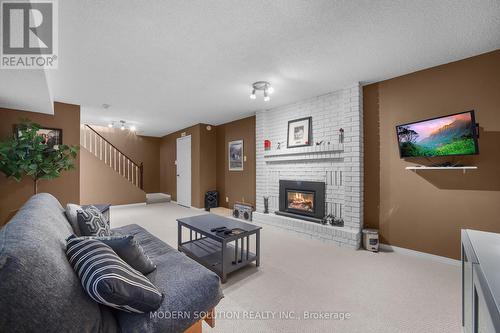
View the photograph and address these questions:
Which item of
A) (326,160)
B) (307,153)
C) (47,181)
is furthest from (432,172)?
(47,181)

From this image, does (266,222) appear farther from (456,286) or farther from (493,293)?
(493,293)

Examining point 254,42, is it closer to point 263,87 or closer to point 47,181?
point 263,87

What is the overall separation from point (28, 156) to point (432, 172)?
5672 millimetres

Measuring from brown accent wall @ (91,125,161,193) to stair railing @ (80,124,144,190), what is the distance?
23 cm

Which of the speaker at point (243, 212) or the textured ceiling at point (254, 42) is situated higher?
the textured ceiling at point (254, 42)

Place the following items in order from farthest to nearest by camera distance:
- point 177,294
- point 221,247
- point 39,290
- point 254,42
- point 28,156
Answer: point 28,156 < point 221,247 < point 254,42 < point 177,294 < point 39,290

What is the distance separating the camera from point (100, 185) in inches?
247

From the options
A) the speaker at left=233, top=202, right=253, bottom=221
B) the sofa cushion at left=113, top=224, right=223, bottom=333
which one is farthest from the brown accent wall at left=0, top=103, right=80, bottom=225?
the sofa cushion at left=113, top=224, right=223, bottom=333

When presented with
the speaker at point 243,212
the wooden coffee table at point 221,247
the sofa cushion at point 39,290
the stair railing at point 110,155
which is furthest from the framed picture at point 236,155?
the sofa cushion at point 39,290

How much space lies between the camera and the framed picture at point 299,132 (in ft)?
13.4

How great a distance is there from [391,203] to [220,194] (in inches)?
173

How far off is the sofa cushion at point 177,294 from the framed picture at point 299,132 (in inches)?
122

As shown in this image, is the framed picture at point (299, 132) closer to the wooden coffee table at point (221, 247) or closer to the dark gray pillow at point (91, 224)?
the wooden coffee table at point (221, 247)

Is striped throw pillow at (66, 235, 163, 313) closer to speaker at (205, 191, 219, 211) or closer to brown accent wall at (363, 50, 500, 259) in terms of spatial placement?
brown accent wall at (363, 50, 500, 259)
